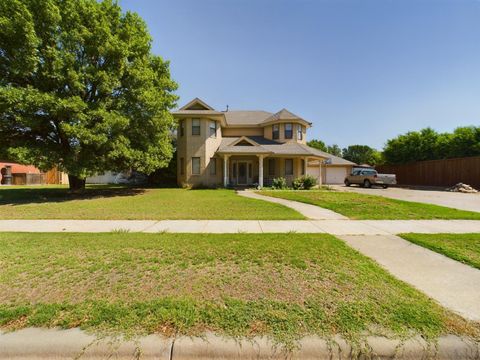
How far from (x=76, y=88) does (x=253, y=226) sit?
11.9 m

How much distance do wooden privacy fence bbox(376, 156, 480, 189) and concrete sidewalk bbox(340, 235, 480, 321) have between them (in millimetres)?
21235

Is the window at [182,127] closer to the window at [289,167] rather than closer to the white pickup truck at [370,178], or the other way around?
the window at [289,167]

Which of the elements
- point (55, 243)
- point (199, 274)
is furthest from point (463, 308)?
point (55, 243)

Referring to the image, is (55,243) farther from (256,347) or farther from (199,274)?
(256,347)

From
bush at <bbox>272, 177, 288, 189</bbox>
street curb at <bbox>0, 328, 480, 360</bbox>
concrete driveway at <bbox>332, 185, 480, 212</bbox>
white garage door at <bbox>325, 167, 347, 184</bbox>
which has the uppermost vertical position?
white garage door at <bbox>325, 167, 347, 184</bbox>

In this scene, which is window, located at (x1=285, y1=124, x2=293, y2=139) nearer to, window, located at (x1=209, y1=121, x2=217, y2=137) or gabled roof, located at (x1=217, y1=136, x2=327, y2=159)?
gabled roof, located at (x1=217, y1=136, x2=327, y2=159)

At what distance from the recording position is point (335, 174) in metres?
29.7

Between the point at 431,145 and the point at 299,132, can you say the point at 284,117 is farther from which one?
the point at 431,145

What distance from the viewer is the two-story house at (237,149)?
19719 millimetres

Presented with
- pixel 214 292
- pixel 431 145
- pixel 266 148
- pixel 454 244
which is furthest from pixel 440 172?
pixel 214 292

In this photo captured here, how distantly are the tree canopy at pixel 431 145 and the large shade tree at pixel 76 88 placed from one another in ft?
89.5

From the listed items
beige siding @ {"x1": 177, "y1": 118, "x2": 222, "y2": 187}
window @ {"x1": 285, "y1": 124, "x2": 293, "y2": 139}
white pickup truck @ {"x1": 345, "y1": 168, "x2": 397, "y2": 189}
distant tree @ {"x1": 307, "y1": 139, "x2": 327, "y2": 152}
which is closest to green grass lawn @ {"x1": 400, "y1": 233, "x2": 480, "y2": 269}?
beige siding @ {"x1": 177, "y1": 118, "x2": 222, "y2": 187}

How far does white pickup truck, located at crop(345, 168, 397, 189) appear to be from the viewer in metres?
21.4

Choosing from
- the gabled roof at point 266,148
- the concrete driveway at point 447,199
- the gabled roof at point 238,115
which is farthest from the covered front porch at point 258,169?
the concrete driveway at point 447,199
